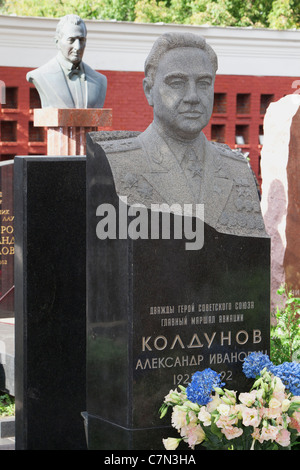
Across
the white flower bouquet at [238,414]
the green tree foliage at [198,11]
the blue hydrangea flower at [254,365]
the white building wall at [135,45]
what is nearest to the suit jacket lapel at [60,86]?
the white building wall at [135,45]

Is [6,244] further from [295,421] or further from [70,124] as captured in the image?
A: [295,421]

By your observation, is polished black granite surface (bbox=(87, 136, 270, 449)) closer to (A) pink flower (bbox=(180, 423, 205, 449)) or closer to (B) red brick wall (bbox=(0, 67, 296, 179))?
(A) pink flower (bbox=(180, 423, 205, 449))

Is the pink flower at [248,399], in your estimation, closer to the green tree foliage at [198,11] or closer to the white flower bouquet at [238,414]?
the white flower bouquet at [238,414]

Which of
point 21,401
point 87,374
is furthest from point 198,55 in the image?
point 21,401

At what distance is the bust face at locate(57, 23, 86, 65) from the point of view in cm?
1171

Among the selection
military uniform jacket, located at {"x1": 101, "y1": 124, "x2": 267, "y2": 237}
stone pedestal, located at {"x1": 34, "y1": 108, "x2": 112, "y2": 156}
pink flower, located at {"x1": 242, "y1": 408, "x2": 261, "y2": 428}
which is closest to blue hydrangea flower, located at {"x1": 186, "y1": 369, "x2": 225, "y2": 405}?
pink flower, located at {"x1": 242, "y1": 408, "x2": 261, "y2": 428}

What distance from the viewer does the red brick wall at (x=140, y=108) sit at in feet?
52.2

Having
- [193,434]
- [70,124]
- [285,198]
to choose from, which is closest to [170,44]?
[193,434]

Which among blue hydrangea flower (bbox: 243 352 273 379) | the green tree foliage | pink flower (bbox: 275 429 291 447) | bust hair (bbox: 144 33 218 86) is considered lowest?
pink flower (bbox: 275 429 291 447)

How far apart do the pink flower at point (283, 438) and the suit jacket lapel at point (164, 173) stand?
1377 millimetres

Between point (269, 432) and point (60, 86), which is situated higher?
point (60, 86)

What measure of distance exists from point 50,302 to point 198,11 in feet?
65.8

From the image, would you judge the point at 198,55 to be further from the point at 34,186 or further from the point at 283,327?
the point at 283,327

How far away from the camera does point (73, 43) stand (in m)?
11.8
